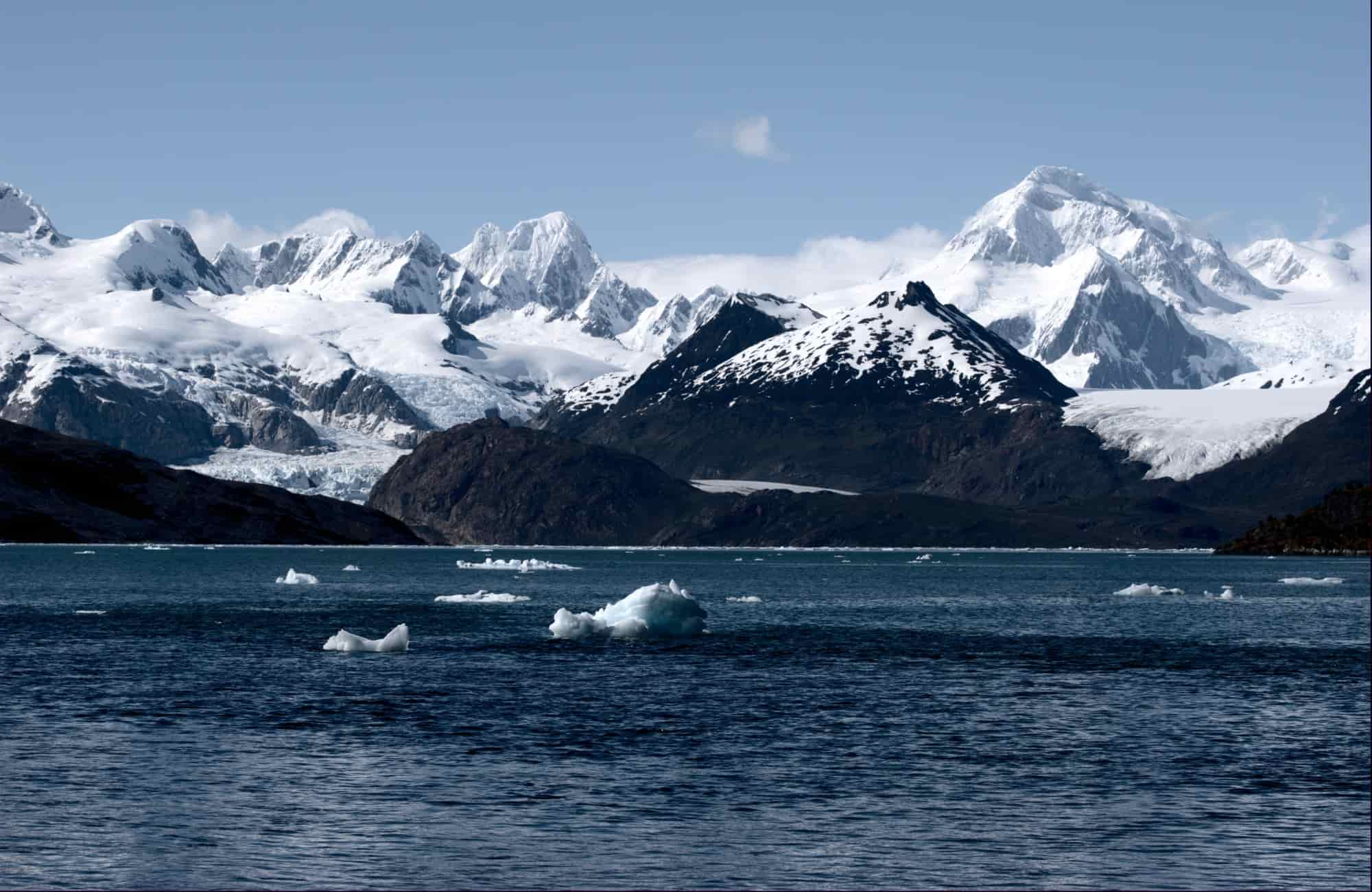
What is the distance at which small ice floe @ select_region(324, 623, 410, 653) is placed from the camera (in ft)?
377

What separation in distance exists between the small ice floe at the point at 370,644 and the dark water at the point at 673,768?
1206 mm

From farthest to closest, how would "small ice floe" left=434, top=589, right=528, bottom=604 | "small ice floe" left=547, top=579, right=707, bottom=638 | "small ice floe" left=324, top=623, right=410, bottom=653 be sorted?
1. "small ice floe" left=434, top=589, right=528, bottom=604
2. "small ice floe" left=547, top=579, right=707, bottom=638
3. "small ice floe" left=324, top=623, right=410, bottom=653

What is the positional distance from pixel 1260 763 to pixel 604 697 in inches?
1348

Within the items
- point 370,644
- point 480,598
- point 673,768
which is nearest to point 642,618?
point 370,644

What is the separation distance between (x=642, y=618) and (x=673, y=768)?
67186 mm

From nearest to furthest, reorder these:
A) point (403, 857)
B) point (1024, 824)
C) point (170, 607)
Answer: point (403, 857)
point (1024, 824)
point (170, 607)

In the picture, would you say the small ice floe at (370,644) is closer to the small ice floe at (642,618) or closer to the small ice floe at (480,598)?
the small ice floe at (642,618)

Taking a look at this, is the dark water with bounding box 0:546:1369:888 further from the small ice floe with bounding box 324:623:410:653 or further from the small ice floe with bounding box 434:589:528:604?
the small ice floe with bounding box 434:589:528:604

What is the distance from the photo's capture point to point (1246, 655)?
12812cm

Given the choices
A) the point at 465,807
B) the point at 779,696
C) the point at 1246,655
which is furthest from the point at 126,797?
the point at 1246,655

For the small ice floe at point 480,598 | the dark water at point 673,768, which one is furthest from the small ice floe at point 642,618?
the small ice floe at point 480,598

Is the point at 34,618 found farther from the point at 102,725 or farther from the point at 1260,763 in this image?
the point at 1260,763

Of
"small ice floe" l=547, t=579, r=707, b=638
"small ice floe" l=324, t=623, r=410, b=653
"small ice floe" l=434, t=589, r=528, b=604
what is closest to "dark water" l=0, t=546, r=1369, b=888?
"small ice floe" l=324, t=623, r=410, b=653

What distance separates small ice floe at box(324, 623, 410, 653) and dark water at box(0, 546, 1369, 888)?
1.21 metres
